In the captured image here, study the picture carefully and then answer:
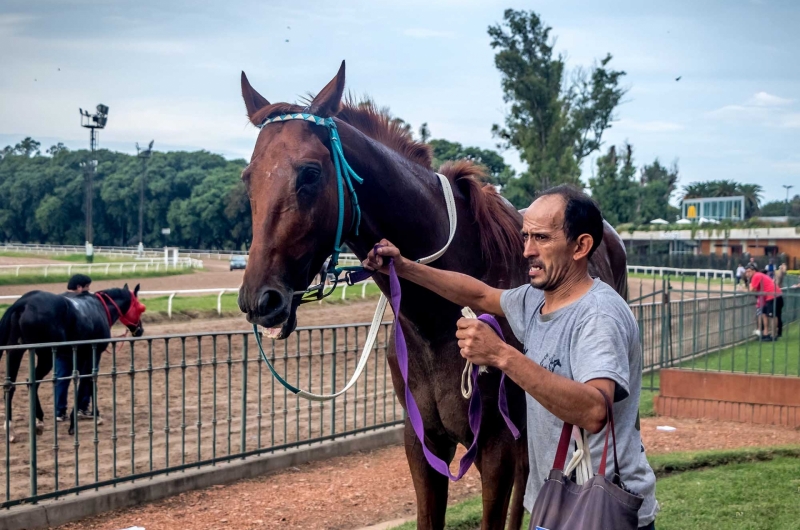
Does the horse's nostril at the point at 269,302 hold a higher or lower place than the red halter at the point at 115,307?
higher

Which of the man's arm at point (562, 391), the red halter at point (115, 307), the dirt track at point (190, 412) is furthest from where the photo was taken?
the red halter at point (115, 307)

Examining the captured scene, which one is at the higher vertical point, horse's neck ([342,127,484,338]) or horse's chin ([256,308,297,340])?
horse's neck ([342,127,484,338])

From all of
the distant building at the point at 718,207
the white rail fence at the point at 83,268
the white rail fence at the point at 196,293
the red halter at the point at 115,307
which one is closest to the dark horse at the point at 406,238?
the red halter at the point at 115,307

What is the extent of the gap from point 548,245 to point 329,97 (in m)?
1.11

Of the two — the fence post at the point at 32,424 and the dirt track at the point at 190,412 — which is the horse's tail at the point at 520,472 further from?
the fence post at the point at 32,424

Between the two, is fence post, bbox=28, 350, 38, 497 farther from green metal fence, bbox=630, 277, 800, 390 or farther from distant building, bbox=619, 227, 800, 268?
distant building, bbox=619, 227, 800, 268

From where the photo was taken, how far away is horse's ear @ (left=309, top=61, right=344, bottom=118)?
9.22 feet

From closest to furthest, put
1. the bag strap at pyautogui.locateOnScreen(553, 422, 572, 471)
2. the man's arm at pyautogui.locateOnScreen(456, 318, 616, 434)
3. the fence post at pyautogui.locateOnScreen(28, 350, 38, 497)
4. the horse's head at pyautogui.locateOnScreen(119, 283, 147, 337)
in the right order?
the man's arm at pyautogui.locateOnScreen(456, 318, 616, 434) → the bag strap at pyautogui.locateOnScreen(553, 422, 572, 471) → the fence post at pyautogui.locateOnScreen(28, 350, 38, 497) → the horse's head at pyautogui.locateOnScreen(119, 283, 147, 337)

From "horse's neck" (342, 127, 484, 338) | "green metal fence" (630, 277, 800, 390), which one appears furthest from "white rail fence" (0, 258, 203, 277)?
"horse's neck" (342, 127, 484, 338)

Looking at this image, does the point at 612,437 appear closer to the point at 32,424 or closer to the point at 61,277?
the point at 32,424

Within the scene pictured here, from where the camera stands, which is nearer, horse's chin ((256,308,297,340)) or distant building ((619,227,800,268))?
horse's chin ((256,308,297,340))

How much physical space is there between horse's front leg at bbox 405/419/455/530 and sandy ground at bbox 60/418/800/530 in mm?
2334

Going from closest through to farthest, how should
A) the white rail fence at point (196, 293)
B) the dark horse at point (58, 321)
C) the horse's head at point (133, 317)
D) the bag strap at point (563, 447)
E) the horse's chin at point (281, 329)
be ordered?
1. the bag strap at point (563, 447)
2. the horse's chin at point (281, 329)
3. the dark horse at point (58, 321)
4. the horse's head at point (133, 317)
5. the white rail fence at point (196, 293)

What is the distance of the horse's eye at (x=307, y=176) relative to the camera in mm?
2586
